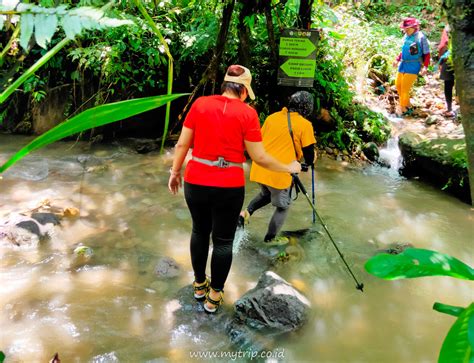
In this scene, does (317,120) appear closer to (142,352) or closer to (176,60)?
(176,60)

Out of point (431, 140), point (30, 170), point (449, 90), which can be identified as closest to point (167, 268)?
point (30, 170)

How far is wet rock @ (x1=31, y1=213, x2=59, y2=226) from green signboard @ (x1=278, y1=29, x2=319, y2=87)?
12.1ft

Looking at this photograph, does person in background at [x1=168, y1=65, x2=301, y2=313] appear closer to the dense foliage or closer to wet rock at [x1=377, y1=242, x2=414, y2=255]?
wet rock at [x1=377, y1=242, x2=414, y2=255]

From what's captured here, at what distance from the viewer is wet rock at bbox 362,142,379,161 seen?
23.1ft

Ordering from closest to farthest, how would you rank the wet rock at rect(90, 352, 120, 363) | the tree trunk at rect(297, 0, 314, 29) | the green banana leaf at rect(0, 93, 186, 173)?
the green banana leaf at rect(0, 93, 186, 173)
the wet rock at rect(90, 352, 120, 363)
the tree trunk at rect(297, 0, 314, 29)

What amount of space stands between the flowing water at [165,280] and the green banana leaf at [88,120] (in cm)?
224

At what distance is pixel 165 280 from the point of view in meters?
3.46

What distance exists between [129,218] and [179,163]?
1.98 m

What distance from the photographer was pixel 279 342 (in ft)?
9.36

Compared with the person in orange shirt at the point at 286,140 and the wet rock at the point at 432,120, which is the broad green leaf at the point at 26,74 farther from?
the wet rock at the point at 432,120

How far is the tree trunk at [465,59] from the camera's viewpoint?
3.33 feet

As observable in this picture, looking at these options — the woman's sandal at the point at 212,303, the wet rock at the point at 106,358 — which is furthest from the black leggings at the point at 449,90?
the wet rock at the point at 106,358

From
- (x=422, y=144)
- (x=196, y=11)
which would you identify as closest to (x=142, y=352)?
(x=422, y=144)

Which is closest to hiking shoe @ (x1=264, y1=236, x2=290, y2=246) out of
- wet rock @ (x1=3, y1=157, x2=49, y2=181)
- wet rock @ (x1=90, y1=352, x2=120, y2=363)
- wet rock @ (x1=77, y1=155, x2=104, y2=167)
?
wet rock @ (x1=90, y1=352, x2=120, y2=363)
